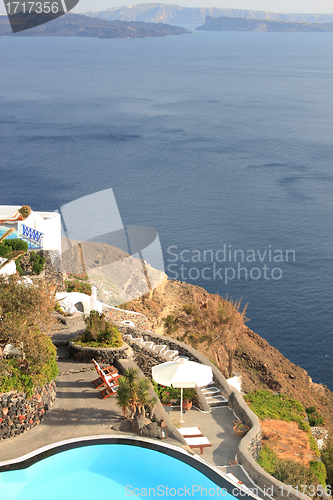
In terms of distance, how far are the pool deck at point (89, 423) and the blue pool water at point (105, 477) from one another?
0.61m

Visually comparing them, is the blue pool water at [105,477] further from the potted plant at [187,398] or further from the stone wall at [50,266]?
the stone wall at [50,266]

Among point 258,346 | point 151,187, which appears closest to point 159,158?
point 151,187

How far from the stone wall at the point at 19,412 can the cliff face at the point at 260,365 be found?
22.0 meters

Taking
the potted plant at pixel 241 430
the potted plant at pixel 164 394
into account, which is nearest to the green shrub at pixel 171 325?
the potted plant at pixel 164 394

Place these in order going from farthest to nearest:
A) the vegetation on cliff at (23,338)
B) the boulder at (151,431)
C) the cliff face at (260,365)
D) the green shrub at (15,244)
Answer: the cliff face at (260,365)
the green shrub at (15,244)
the boulder at (151,431)
the vegetation on cliff at (23,338)

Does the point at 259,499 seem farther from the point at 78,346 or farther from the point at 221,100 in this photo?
the point at 221,100

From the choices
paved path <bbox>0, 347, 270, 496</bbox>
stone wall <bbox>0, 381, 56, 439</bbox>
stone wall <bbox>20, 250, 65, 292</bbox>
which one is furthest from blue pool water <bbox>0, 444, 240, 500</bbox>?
stone wall <bbox>20, 250, 65, 292</bbox>

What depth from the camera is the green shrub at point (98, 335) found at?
18703 mm

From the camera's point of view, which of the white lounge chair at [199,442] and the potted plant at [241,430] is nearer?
the white lounge chair at [199,442]

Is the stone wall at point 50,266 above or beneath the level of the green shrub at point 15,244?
beneath

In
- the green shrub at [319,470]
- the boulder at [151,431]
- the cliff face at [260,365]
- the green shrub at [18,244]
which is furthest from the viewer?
the cliff face at [260,365]

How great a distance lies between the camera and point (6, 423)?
14.1m

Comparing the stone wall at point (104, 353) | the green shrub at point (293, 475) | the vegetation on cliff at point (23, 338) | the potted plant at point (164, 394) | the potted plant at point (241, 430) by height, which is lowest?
the green shrub at point (293, 475)

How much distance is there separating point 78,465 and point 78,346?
5756 millimetres
